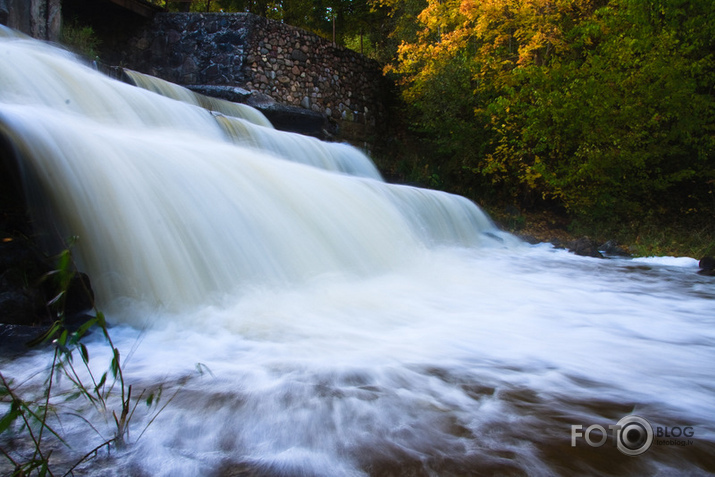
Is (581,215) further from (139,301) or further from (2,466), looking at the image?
(2,466)

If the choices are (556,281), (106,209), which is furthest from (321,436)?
(556,281)

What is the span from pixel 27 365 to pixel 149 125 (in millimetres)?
4531

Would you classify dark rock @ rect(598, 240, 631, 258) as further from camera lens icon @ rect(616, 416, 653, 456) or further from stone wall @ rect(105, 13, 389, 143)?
stone wall @ rect(105, 13, 389, 143)

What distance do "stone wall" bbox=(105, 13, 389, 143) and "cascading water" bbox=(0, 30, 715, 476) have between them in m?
5.03

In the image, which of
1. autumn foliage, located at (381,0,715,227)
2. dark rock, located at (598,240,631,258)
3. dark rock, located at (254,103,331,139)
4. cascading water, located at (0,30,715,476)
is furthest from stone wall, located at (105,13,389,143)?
dark rock, located at (598,240,631,258)

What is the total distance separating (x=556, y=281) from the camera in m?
4.39

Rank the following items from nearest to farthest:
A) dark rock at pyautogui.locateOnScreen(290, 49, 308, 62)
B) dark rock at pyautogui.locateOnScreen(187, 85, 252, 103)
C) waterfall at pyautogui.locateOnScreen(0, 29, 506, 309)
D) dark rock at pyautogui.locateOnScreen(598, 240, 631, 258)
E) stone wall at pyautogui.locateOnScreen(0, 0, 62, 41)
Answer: waterfall at pyautogui.locateOnScreen(0, 29, 506, 309)
dark rock at pyautogui.locateOnScreen(598, 240, 631, 258)
stone wall at pyautogui.locateOnScreen(0, 0, 62, 41)
dark rock at pyautogui.locateOnScreen(187, 85, 252, 103)
dark rock at pyautogui.locateOnScreen(290, 49, 308, 62)

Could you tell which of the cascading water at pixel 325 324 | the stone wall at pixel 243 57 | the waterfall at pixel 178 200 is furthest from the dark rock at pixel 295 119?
the cascading water at pixel 325 324

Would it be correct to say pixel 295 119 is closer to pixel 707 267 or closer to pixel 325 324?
pixel 707 267

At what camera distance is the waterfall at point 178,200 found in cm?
273

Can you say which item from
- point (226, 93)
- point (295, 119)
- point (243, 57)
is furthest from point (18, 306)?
point (243, 57)

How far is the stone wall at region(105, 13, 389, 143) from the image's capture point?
10.3 metres

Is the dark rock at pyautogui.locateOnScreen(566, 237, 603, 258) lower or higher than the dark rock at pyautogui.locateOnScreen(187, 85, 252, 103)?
lower

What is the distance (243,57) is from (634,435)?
34.6 ft
